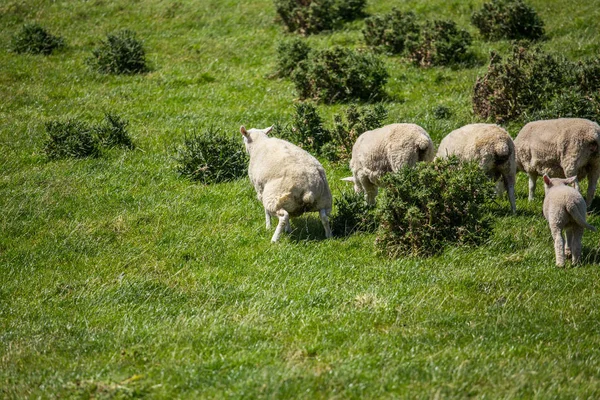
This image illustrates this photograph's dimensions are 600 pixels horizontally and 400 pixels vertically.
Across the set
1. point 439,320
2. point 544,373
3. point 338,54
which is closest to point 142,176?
point 338,54

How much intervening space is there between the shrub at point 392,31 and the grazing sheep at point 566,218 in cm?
1146

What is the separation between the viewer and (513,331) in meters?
7.14

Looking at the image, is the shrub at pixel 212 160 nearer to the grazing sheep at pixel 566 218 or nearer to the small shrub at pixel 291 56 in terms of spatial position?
the small shrub at pixel 291 56

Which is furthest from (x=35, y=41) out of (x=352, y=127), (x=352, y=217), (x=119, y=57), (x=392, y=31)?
(x=352, y=217)

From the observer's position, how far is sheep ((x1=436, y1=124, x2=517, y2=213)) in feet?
35.6

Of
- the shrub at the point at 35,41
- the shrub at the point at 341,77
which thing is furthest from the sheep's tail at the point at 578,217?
the shrub at the point at 35,41

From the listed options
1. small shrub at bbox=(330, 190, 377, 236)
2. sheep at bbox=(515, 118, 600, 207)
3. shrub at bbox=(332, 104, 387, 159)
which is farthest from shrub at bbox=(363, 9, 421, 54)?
small shrub at bbox=(330, 190, 377, 236)

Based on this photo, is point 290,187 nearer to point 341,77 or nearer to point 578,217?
point 578,217

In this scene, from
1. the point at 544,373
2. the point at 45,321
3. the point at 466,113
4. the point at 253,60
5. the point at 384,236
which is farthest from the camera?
the point at 253,60

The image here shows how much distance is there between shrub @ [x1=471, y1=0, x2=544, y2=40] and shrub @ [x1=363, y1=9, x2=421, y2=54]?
219cm

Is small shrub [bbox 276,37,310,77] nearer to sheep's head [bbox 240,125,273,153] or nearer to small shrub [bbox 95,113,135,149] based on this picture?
small shrub [bbox 95,113,135,149]

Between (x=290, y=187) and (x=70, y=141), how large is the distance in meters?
6.71

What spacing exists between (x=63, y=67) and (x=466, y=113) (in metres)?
12.4

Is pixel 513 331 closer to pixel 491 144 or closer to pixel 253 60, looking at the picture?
pixel 491 144
